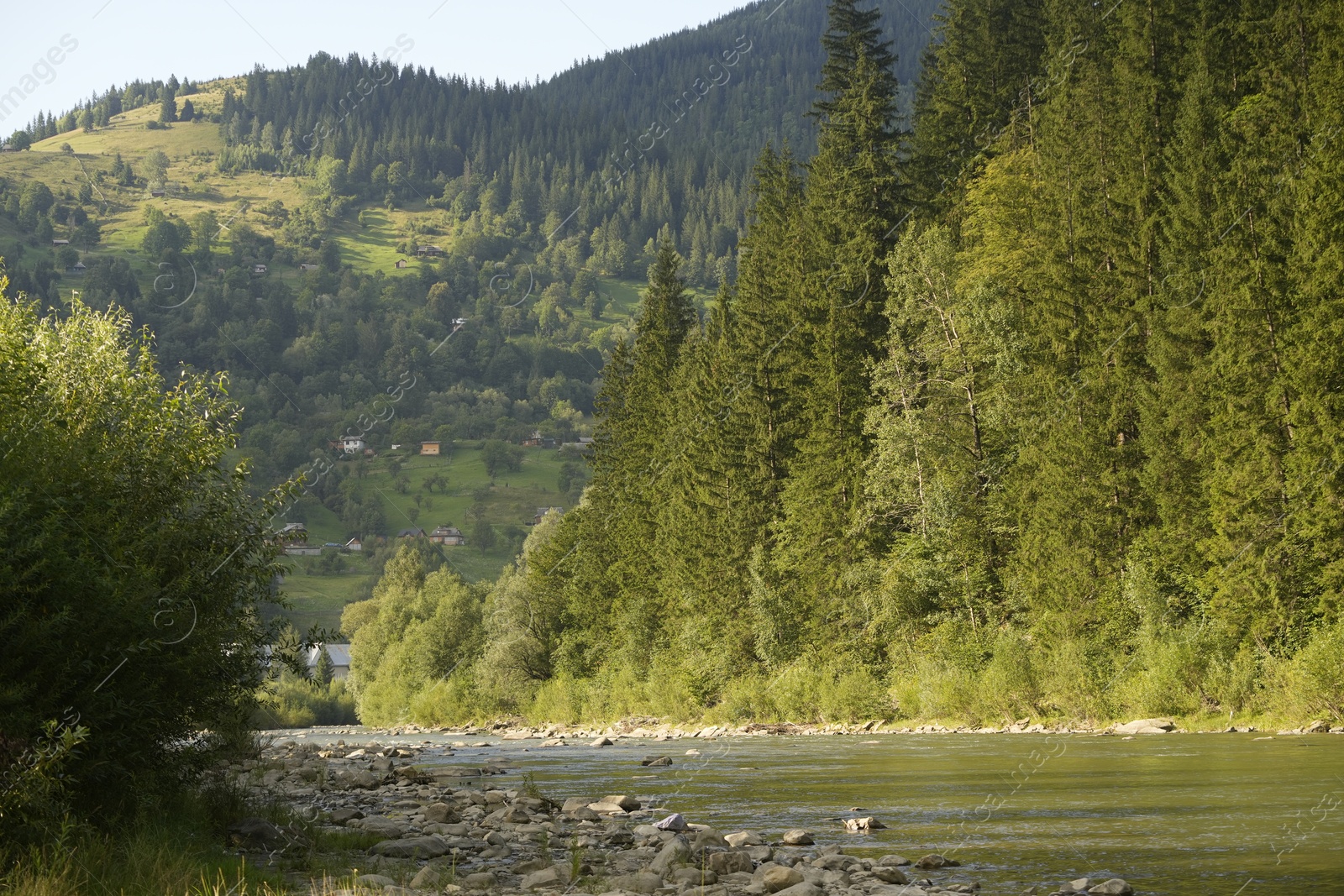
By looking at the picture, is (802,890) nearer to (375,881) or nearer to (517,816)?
(375,881)

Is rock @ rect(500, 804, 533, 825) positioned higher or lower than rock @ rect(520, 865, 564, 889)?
lower

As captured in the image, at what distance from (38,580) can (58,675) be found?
1.12 meters

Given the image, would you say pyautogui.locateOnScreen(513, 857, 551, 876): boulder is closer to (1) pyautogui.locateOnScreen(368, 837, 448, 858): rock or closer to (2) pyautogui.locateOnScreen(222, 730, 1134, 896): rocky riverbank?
(2) pyautogui.locateOnScreen(222, 730, 1134, 896): rocky riverbank

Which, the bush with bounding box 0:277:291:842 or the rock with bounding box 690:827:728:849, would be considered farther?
the rock with bounding box 690:827:728:849

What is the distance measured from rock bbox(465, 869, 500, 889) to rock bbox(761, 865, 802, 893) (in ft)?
11.4

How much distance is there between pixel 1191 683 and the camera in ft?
124

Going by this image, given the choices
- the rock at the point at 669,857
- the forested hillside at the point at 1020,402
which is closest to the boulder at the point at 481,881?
the rock at the point at 669,857

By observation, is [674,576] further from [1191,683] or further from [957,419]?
[1191,683]

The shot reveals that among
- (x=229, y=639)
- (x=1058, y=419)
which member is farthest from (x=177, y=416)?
(x=1058, y=419)

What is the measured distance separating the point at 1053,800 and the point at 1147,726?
17440mm

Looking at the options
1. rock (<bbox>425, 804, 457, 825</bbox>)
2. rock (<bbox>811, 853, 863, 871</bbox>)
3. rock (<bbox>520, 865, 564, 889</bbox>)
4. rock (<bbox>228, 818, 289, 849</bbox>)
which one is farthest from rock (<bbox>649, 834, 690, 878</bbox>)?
rock (<bbox>425, 804, 457, 825</bbox>)

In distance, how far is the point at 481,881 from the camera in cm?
1440

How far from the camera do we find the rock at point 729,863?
50.0ft

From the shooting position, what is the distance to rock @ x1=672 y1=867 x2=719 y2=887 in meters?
14.4
